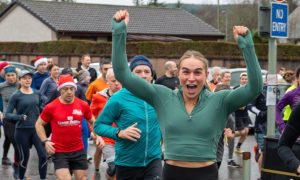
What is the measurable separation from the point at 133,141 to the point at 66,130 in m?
2.22

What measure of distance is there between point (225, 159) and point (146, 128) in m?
7.49

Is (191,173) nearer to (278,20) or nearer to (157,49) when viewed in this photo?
(278,20)

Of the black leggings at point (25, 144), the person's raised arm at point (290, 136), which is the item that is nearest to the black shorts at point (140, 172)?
the person's raised arm at point (290, 136)

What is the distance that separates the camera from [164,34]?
2211 inches

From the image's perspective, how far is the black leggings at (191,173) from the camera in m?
4.54

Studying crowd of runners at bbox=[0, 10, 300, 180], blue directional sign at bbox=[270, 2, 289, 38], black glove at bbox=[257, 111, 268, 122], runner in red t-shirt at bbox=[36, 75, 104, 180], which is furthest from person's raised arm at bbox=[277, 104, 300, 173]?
black glove at bbox=[257, 111, 268, 122]

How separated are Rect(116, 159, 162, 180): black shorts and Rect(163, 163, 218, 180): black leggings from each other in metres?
2.12

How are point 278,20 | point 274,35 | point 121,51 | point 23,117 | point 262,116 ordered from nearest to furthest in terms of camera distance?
point 121,51, point 23,117, point 274,35, point 278,20, point 262,116

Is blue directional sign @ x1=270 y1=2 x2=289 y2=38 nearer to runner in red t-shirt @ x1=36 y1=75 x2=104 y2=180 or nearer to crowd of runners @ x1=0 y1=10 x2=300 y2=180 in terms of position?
crowd of runners @ x1=0 y1=10 x2=300 y2=180

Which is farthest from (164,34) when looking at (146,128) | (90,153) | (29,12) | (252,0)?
(146,128)

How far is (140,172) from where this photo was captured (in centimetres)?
675

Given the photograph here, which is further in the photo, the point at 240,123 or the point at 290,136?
the point at 240,123

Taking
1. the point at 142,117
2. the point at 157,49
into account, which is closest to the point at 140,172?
the point at 142,117

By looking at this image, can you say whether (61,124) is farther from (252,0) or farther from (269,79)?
(252,0)
